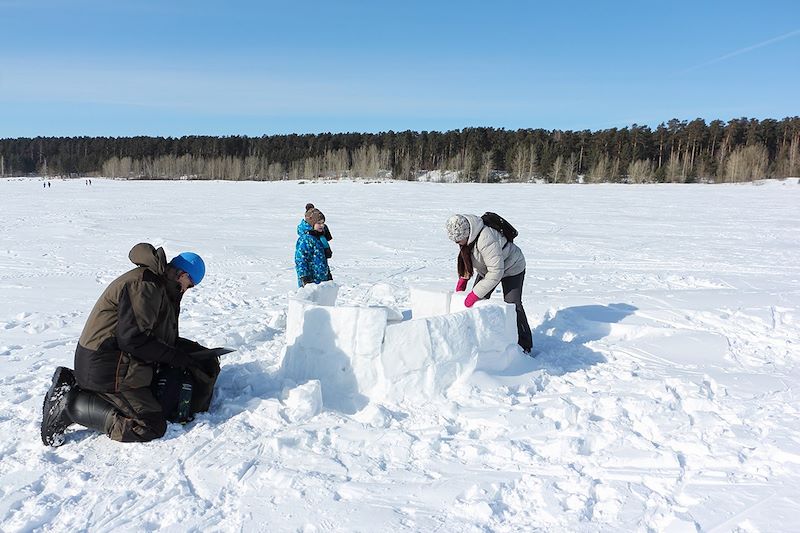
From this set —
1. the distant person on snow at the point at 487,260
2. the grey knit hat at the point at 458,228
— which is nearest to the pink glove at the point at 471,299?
the distant person on snow at the point at 487,260

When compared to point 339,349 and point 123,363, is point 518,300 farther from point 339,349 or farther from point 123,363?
point 123,363

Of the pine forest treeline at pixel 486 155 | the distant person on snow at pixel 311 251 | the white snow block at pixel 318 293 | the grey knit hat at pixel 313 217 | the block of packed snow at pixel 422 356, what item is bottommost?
the block of packed snow at pixel 422 356

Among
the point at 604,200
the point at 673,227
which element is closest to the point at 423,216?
the point at 673,227

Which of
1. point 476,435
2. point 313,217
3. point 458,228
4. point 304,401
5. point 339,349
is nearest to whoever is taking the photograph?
point 476,435

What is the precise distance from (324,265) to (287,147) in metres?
88.0

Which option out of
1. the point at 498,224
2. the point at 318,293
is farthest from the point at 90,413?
the point at 498,224

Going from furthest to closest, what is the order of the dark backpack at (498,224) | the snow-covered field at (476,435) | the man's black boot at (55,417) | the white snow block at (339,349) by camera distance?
1. the dark backpack at (498,224)
2. the white snow block at (339,349)
3. the man's black boot at (55,417)
4. the snow-covered field at (476,435)

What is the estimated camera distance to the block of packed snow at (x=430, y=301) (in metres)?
5.82

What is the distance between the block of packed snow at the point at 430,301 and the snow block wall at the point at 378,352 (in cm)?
94

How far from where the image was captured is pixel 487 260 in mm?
5426

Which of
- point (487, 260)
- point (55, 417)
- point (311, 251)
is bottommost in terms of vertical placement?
point (55, 417)

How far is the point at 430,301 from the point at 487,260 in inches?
33.9

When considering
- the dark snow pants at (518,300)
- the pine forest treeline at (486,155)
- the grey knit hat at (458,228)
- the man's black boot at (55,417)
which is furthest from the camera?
the pine forest treeline at (486,155)

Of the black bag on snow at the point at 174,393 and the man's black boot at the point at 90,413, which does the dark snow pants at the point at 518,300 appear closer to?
the black bag on snow at the point at 174,393
